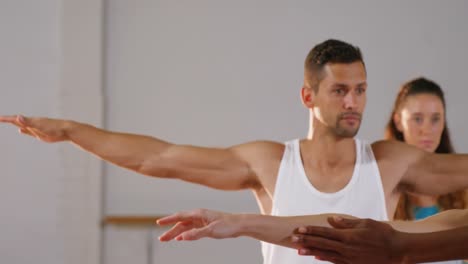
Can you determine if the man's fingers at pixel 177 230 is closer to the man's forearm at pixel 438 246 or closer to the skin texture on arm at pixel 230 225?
the skin texture on arm at pixel 230 225

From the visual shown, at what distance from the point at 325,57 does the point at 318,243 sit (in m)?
1.20

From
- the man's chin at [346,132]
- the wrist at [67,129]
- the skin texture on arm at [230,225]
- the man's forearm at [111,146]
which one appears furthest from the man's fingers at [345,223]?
the wrist at [67,129]

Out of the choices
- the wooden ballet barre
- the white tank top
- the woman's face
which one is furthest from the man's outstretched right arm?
the wooden ballet barre

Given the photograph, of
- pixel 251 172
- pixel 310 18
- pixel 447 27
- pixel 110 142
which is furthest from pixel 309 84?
pixel 447 27

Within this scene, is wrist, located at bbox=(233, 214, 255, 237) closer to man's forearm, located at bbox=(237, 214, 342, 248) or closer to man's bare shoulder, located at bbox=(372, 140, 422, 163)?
man's forearm, located at bbox=(237, 214, 342, 248)

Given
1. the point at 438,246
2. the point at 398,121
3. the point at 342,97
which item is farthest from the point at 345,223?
the point at 398,121

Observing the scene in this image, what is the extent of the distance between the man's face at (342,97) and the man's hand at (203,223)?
2.97ft

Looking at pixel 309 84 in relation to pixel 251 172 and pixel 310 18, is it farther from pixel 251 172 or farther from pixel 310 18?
pixel 310 18

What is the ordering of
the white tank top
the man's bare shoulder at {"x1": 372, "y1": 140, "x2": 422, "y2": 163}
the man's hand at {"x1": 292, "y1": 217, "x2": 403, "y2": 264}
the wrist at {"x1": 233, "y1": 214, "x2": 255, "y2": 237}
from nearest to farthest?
the man's hand at {"x1": 292, "y1": 217, "x2": 403, "y2": 264} → the wrist at {"x1": 233, "y1": 214, "x2": 255, "y2": 237} → the white tank top → the man's bare shoulder at {"x1": 372, "y1": 140, "x2": 422, "y2": 163}

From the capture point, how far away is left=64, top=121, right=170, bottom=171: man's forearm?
2.85 m

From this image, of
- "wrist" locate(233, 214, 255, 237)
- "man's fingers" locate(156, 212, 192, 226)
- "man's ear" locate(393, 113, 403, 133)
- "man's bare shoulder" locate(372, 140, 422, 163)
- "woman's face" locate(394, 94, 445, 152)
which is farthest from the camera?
"man's ear" locate(393, 113, 403, 133)

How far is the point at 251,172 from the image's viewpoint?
2809 mm

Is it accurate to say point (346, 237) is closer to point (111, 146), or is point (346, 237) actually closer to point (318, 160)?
point (318, 160)

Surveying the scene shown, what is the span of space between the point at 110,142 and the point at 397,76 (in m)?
2.10
